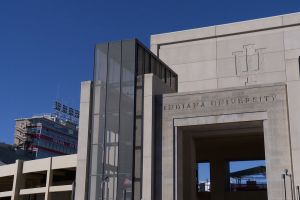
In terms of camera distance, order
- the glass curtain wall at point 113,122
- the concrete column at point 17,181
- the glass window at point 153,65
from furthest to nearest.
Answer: the concrete column at point 17,181 < the glass window at point 153,65 < the glass curtain wall at point 113,122

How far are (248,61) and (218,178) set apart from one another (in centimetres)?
1149

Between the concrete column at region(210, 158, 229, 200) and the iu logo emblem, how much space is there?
9.38m

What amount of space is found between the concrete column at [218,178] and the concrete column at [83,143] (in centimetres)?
1695

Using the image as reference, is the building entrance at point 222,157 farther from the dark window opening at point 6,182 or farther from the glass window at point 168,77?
the dark window opening at point 6,182

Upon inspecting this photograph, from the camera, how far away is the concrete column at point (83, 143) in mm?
28464

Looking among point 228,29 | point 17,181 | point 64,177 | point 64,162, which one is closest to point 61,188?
point 64,162

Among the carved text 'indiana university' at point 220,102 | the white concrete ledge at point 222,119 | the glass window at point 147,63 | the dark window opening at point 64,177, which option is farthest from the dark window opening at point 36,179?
the white concrete ledge at point 222,119

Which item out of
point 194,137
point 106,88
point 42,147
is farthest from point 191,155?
point 42,147

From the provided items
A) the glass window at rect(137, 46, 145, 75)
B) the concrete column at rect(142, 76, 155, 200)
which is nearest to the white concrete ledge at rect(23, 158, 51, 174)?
the glass window at rect(137, 46, 145, 75)

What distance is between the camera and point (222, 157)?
1693 inches

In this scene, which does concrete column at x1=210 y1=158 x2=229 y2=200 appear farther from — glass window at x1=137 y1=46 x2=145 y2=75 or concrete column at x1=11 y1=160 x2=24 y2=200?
concrete column at x1=11 y1=160 x2=24 y2=200

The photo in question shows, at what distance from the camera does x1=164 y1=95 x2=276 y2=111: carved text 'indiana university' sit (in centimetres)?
2686

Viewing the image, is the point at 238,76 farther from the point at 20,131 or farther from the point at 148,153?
the point at 20,131

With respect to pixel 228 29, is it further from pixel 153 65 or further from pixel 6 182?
pixel 6 182
